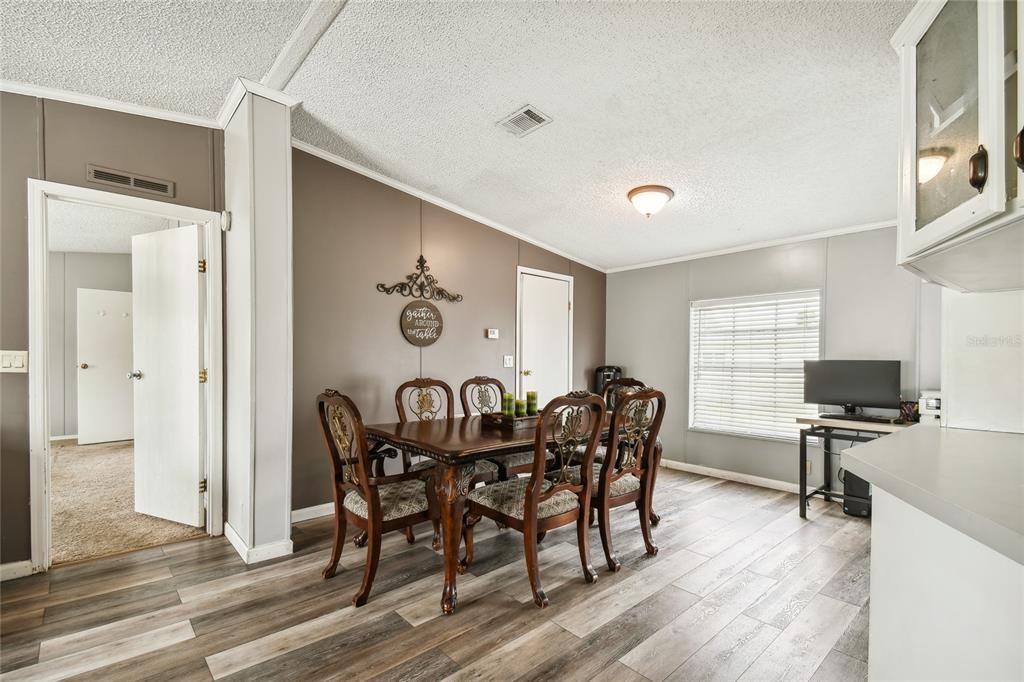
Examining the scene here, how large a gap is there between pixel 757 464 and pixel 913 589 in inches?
158

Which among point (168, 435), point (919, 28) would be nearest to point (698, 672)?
point (919, 28)

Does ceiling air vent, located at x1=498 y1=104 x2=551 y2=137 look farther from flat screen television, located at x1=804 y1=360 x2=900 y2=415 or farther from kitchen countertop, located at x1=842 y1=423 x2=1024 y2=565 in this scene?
flat screen television, located at x1=804 y1=360 x2=900 y2=415

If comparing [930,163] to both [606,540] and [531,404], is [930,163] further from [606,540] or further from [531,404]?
[531,404]

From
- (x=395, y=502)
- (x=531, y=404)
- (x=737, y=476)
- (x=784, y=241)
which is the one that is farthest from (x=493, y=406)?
(x=784, y=241)

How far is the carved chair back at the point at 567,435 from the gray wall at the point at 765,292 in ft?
9.68

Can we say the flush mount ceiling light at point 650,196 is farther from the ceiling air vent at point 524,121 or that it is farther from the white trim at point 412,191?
the white trim at point 412,191

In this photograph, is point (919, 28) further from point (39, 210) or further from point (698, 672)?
point (39, 210)

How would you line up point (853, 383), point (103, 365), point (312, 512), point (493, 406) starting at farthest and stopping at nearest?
point (103, 365)
point (493, 406)
point (853, 383)
point (312, 512)

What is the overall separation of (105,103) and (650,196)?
357cm

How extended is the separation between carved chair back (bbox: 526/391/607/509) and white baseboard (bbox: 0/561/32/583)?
2.81m

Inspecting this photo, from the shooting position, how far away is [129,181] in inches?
Answer: 113

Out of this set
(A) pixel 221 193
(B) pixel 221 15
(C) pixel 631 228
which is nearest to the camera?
(B) pixel 221 15

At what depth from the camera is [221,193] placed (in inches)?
125

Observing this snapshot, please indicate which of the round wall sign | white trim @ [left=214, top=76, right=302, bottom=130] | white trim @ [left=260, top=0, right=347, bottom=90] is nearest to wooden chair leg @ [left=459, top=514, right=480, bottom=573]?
the round wall sign
